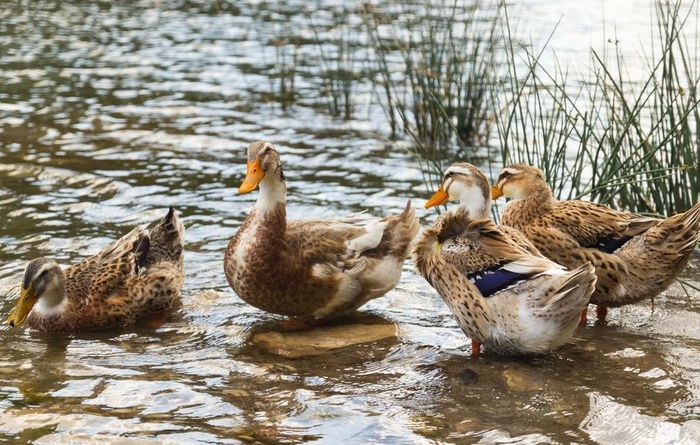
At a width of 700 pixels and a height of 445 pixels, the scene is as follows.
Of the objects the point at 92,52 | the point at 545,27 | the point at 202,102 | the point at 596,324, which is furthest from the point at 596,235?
the point at 92,52

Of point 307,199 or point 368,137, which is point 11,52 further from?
point 307,199

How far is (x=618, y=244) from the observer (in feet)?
21.6

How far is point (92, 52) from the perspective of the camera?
1677 centimetres

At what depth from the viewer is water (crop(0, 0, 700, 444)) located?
17.5 feet

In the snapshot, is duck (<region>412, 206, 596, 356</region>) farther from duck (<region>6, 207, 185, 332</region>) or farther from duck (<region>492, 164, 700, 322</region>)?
duck (<region>6, 207, 185, 332</region>)

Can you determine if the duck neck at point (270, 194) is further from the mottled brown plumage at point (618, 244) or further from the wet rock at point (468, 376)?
the wet rock at point (468, 376)

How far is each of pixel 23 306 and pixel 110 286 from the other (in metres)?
0.67

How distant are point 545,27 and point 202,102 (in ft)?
19.1

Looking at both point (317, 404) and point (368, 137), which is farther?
point (368, 137)

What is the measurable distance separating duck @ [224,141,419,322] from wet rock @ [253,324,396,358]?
0.15 meters

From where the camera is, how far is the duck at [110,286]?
7145mm

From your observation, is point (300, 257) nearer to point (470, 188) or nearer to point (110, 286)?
point (470, 188)

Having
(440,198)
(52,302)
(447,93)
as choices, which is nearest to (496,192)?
(440,198)

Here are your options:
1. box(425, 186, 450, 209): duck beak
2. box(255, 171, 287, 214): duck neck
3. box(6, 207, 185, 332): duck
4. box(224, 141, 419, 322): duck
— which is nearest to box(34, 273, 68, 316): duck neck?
box(6, 207, 185, 332): duck
